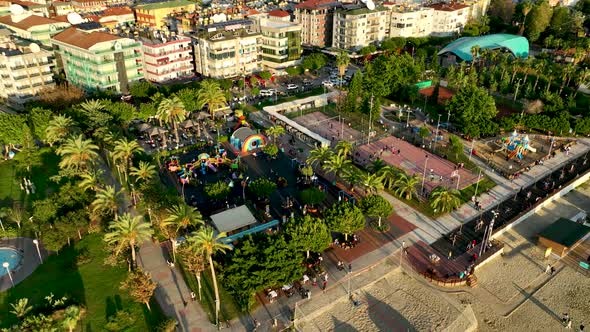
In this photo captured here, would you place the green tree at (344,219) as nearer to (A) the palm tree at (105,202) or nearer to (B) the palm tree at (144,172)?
(A) the palm tree at (105,202)

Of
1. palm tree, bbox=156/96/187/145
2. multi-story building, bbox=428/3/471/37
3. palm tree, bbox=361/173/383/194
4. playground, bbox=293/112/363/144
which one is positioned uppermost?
multi-story building, bbox=428/3/471/37

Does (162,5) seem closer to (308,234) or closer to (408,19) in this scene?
(408,19)

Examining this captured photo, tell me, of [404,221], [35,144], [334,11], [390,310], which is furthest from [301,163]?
[334,11]

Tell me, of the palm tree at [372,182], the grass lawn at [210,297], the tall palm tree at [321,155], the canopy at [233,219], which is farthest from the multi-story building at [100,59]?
the palm tree at [372,182]

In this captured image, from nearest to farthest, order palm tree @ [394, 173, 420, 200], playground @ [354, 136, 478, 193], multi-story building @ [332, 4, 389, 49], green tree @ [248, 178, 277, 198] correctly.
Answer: green tree @ [248, 178, 277, 198] < palm tree @ [394, 173, 420, 200] < playground @ [354, 136, 478, 193] < multi-story building @ [332, 4, 389, 49]

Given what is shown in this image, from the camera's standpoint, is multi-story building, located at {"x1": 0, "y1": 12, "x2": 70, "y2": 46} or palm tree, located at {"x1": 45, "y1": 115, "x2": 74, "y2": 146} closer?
palm tree, located at {"x1": 45, "y1": 115, "x2": 74, "y2": 146}

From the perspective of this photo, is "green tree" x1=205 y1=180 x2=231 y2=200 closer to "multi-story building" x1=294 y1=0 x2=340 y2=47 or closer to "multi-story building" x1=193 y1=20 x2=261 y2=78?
"multi-story building" x1=193 y1=20 x2=261 y2=78

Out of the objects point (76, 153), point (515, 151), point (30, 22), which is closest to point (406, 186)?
point (515, 151)

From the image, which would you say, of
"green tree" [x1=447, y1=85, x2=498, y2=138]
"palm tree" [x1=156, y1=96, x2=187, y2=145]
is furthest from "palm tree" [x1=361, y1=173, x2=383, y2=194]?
"palm tree" [x1=156, y1=96, x2=187, y2=145]
